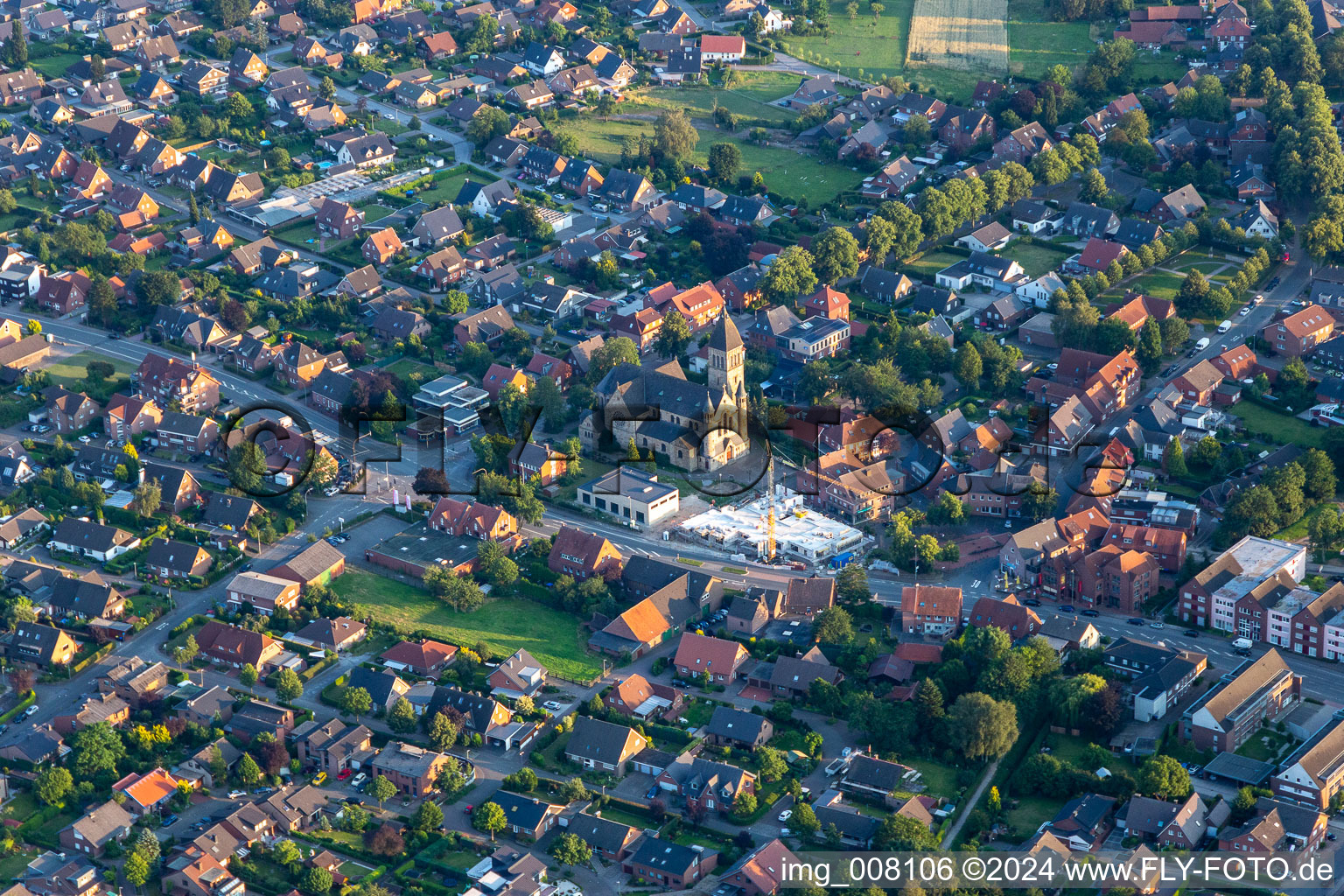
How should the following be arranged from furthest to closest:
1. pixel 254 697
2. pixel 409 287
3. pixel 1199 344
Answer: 1. pixel 409 287
2. pixel 1199 344
3. pixel 254 697

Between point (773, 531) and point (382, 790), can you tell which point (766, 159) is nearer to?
point (773, 531)

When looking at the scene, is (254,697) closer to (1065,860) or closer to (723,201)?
(1065,860)

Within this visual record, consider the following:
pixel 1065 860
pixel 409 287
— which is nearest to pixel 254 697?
pixel 1065 860

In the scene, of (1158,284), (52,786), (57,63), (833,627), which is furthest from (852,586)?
(57,63)

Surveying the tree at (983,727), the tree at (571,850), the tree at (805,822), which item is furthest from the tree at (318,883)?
the tree at (983,727)

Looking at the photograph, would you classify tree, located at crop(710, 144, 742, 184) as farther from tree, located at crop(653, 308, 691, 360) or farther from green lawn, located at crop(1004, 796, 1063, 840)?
green lawn, located at crop(1004, 796, 1063, 840)

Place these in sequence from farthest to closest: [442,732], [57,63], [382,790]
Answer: [57,63] < [442,732] < [382,790]

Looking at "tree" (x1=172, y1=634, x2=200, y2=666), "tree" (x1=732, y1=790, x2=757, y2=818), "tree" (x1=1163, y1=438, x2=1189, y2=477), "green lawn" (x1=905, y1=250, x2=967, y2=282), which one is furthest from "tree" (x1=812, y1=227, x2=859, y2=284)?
"tree" (x1=732, y1=790, x2=757, y2=818)
